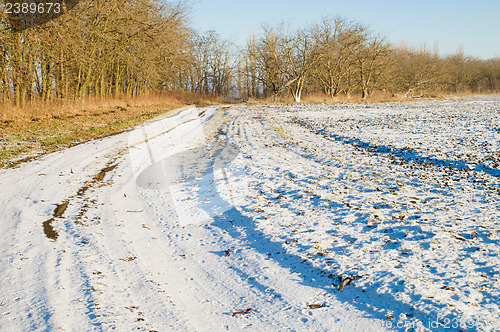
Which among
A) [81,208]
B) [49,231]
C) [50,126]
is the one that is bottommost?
[49,231]

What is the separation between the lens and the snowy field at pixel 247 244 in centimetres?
300

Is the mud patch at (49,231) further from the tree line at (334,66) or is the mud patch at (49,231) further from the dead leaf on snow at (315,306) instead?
the tree line at (334,66)

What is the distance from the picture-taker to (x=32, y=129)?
11.8m

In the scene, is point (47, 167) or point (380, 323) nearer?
point (380, 323)

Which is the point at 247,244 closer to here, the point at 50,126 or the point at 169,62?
the point at 50,126

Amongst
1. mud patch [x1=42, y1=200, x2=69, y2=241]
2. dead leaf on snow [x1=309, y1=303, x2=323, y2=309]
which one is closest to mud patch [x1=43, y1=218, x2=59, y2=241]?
mud patch [x1=42, y1=200, x2=69, y2=241]

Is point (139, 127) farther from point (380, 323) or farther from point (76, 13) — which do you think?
point (380, 323)

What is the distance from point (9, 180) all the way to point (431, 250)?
7533 millimetres

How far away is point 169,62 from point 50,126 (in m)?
20.3

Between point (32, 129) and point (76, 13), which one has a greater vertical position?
point (76, 13)

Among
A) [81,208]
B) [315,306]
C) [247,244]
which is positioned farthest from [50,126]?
[315,306]

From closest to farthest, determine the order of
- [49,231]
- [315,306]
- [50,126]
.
A: 1. [315,306]
2. [49,231]
3. [50,126]

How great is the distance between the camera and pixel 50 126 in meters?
12.6

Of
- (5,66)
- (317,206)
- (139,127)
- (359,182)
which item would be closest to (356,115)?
(139,127)
